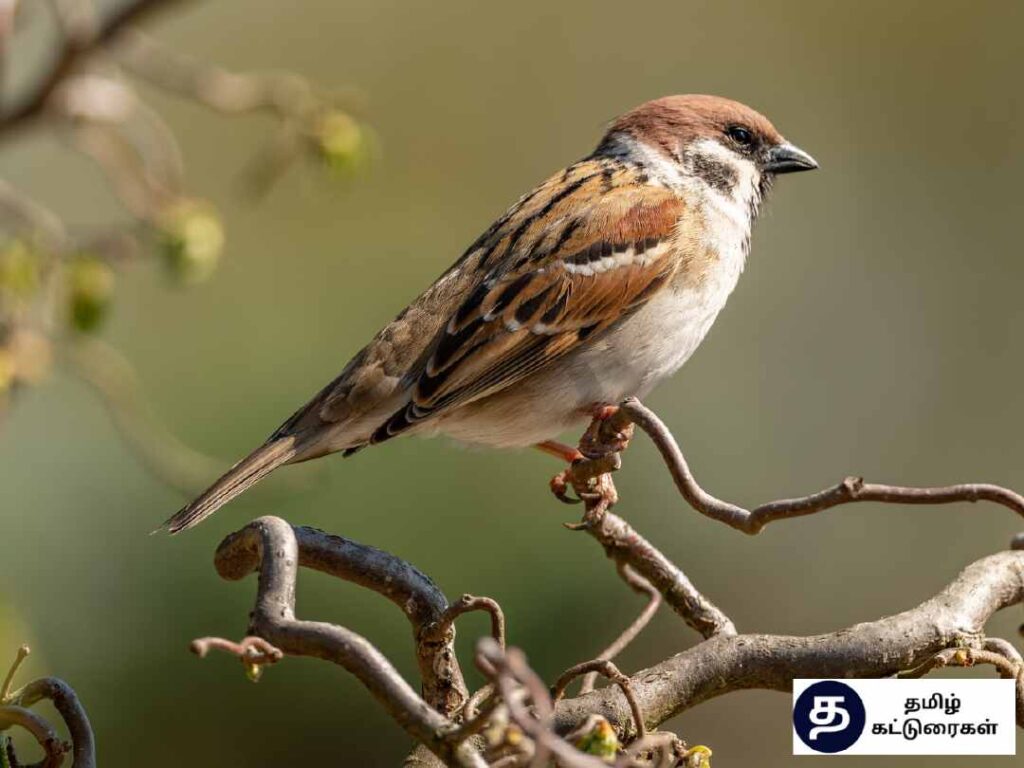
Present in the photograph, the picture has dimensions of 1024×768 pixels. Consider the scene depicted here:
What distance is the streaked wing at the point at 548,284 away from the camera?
3.16 metres

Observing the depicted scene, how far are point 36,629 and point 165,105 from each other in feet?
8.39

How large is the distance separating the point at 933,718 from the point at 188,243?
139 centimetres

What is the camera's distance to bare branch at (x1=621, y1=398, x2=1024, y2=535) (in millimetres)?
1638

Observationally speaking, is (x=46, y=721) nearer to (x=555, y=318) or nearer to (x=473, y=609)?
(x=473, y=609)

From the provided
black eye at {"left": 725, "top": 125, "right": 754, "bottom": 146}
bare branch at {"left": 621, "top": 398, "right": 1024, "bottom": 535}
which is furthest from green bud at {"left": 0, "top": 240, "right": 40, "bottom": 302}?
black eye at {"left": 725, "top": 125, "right": 754, "bottom": 146}

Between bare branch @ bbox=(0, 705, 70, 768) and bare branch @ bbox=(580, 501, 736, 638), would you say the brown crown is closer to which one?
bare branch @ bbox=(580, 501, 736, 638)

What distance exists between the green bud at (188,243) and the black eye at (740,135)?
149cm

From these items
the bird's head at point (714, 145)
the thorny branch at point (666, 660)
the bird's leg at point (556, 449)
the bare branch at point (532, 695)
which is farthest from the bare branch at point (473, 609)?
the bird's head at point (714, 145)

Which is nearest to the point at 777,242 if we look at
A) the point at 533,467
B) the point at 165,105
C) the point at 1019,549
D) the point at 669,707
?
the point at 533,467

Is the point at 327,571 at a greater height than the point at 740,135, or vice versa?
the point at 740,135

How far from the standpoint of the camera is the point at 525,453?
4121 mm

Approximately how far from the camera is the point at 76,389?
4.26 meters

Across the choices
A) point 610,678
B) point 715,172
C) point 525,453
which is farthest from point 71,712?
point 525,453

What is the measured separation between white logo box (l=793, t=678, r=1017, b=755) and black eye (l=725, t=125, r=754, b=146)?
174cm
